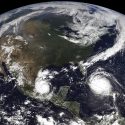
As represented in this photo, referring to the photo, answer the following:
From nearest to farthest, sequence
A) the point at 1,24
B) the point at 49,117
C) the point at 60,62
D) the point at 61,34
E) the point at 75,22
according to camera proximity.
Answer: the point at 49,117, the point at 60,62, the point at 61,34, the point at 75,22, the point at 1,24

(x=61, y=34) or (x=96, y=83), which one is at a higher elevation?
(x=61, y=34)

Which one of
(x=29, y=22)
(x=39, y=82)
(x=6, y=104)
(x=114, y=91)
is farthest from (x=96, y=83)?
(x=29, y=22)

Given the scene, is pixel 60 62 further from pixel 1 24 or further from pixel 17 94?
pixel 1 24

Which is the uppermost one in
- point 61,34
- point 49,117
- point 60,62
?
point 61,34

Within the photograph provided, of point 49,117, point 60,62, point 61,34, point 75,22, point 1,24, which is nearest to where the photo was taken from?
point 49,117

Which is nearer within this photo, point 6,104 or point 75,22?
point 6,104

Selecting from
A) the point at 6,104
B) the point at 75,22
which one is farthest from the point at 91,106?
the point at 75,22
